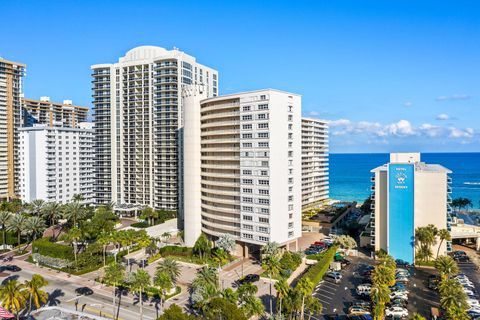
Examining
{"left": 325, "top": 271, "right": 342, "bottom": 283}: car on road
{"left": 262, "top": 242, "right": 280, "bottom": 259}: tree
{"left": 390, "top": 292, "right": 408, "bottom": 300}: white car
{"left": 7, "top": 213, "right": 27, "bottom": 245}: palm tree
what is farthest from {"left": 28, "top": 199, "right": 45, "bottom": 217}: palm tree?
{"left": 390, "top": 292, "right": 408, "bottom": 300}: white car

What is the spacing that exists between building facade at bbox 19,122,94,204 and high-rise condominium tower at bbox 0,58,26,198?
2831cm

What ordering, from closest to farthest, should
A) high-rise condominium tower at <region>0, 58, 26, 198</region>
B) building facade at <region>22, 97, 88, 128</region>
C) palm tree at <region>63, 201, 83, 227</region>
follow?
palm tree at <region>63, 201, 83, 227</region>
high-rise condominium tower at <region>0, 58, 26, 198</region>
building facade at <region>22, 97, 88, 128</region>

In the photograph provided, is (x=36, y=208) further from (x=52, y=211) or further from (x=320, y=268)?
(x=320, y=268)

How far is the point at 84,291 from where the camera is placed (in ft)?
210

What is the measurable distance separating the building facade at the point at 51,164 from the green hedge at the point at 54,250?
161 feet

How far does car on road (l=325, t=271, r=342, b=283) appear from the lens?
219ft

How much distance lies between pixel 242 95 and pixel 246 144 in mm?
10220

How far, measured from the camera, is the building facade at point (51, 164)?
128 metres

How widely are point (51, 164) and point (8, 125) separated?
4303cm

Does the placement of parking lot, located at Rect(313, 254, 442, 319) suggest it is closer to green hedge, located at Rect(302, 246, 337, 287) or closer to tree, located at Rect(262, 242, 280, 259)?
green hedge, located at Rect(302, 246, 337, 287)

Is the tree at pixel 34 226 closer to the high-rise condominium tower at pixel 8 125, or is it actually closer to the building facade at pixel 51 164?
the building facade at pixel 51 164

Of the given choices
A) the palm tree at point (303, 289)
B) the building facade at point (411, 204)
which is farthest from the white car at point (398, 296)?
the building facade at point (411, 204)

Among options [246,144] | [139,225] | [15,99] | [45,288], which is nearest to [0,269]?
[45,288]

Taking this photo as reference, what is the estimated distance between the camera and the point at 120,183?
5167 inches
